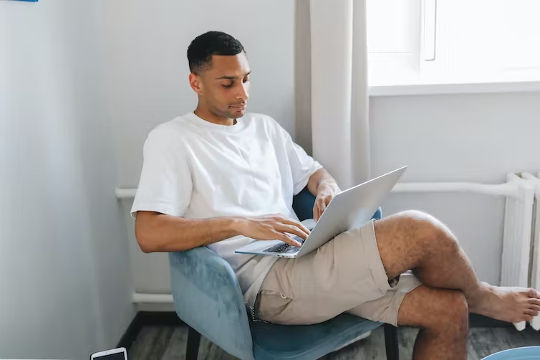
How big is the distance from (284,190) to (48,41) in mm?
817

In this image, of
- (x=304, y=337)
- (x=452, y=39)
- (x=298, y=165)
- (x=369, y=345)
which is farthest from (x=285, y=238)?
(x=452, y=39)

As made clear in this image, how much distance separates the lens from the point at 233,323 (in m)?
1.33

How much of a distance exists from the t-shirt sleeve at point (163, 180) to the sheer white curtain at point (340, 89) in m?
0.53

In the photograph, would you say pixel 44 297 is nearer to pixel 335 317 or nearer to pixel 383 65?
pixel 335 317

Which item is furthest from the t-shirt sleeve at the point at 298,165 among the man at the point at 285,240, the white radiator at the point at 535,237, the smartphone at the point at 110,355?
the smartphone at the point at 110,355

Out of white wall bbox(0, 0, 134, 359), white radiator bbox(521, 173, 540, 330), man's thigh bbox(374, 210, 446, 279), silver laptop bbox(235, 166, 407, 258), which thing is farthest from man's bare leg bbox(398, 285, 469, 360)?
white wall bbox(0, 0, 134, 359)

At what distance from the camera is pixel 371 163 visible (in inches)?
80.8

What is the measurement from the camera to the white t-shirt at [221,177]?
1459 millimetres

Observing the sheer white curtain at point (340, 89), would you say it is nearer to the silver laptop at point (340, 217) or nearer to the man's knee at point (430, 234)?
the silver laptop at point (340, 217)

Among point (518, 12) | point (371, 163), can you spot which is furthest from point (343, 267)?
point (518, 12)

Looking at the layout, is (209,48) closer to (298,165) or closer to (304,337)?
(298,165)

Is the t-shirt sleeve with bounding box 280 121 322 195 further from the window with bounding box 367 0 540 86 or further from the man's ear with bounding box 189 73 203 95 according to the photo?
the window with bounding box 367 0 540 86

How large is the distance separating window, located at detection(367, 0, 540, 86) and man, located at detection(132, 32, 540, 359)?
754 mm

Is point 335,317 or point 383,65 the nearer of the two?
point 335,317
